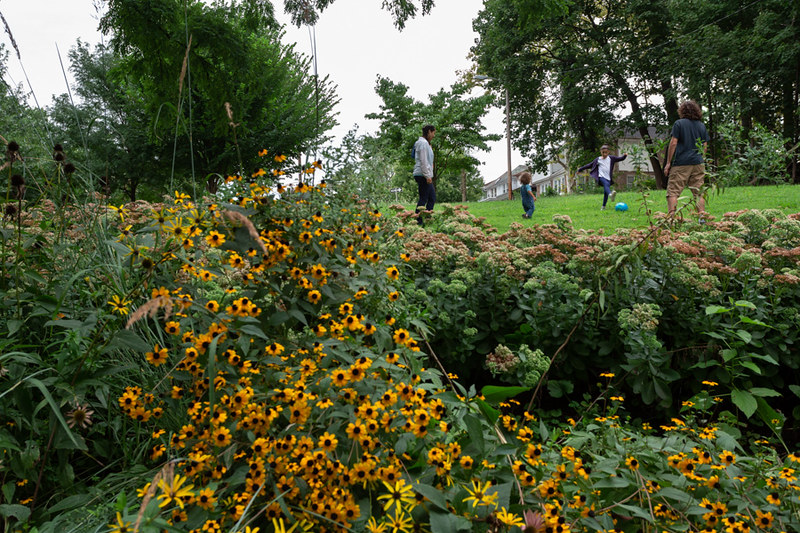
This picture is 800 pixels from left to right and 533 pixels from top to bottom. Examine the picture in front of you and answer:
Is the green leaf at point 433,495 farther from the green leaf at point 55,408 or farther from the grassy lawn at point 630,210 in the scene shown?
the grassy lawn at point 630,210

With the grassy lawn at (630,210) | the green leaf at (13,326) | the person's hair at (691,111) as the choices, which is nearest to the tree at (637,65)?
the grassy lawn at (630,210)

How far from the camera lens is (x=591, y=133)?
91.0ft

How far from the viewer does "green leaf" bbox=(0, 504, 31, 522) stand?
1352 mm

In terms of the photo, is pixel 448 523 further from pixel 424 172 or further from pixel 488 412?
pixel 424 172

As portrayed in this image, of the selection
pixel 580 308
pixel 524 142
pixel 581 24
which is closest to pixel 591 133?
pixel 524 142

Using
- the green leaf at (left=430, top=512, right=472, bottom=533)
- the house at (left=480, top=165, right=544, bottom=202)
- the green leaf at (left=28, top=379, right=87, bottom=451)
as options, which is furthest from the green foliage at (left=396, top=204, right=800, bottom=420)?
the house at (left=480, top=165, right=544, bottom=202)

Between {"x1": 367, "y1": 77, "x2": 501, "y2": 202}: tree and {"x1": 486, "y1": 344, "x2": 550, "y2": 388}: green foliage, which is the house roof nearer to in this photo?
{"x1": 367, "y1": 77, "x2": 501, "y2": 202}: tree

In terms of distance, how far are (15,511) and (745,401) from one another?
10.4 feet

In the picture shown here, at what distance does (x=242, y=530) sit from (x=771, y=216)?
182 inches

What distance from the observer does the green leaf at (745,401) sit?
8.34 feet

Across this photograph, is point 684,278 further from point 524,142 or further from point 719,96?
point 524,142

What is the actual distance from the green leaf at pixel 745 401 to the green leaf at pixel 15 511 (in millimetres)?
3075

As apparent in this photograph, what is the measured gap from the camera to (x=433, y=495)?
1224mm

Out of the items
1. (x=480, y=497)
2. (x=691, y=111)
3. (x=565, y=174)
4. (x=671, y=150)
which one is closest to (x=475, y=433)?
(x=480, y=497)
